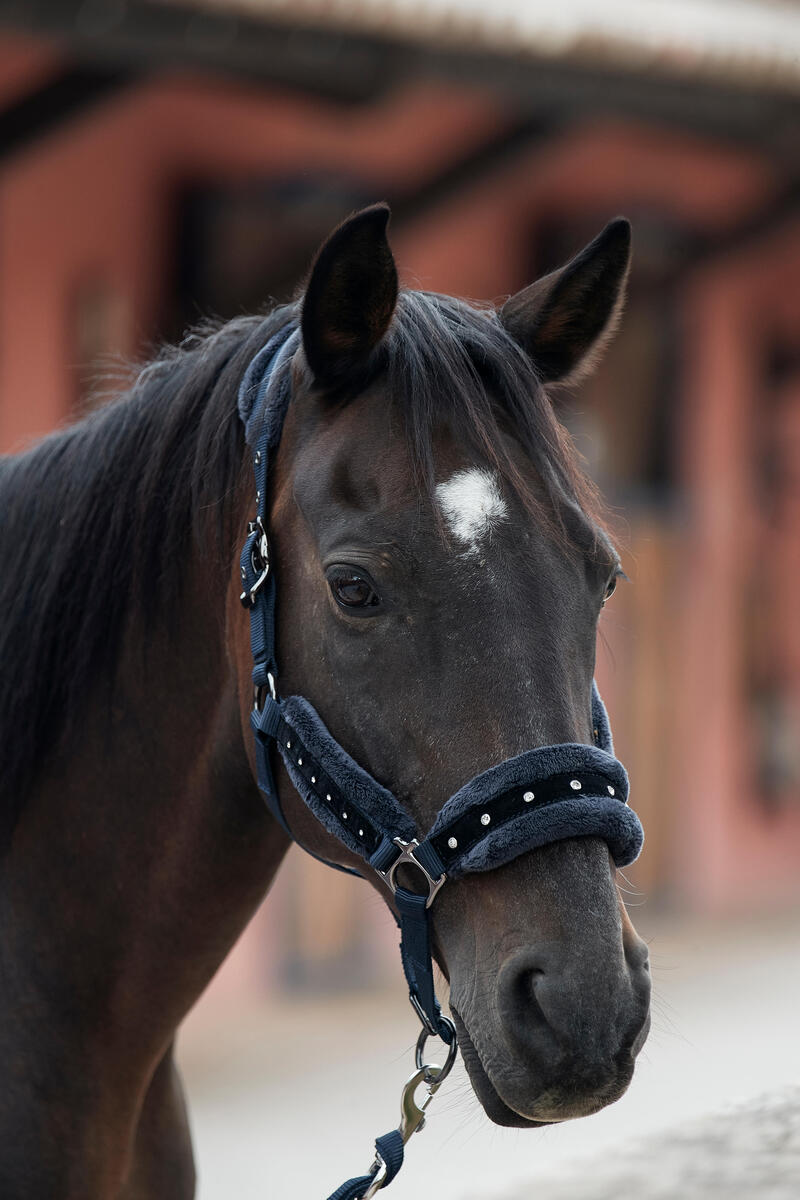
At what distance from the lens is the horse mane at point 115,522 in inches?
74.7

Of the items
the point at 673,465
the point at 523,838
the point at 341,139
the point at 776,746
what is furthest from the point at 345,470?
the point at 776,746

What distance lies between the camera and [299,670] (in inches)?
67.6

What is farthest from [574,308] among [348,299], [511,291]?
[511,291]

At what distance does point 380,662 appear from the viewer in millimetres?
1623

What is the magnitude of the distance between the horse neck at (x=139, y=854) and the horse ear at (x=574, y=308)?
1.82ft

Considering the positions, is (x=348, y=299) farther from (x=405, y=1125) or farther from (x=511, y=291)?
(x=511, y=291)

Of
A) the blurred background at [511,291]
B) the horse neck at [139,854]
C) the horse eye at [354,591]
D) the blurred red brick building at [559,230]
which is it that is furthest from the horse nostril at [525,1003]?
the blurred red brick building at [559,230]

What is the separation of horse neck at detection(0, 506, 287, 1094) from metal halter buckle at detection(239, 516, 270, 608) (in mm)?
104

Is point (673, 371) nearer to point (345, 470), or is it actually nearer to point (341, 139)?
point (341, 139)

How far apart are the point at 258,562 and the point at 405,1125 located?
28.5 inches

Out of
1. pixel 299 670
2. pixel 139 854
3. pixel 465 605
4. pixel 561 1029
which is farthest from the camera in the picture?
pixel 139 854

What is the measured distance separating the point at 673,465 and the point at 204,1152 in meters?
4.79

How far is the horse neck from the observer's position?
1886mm

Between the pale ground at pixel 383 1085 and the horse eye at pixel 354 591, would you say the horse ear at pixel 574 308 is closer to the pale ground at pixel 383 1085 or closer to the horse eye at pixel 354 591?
the horse eye at pixel 354 591
